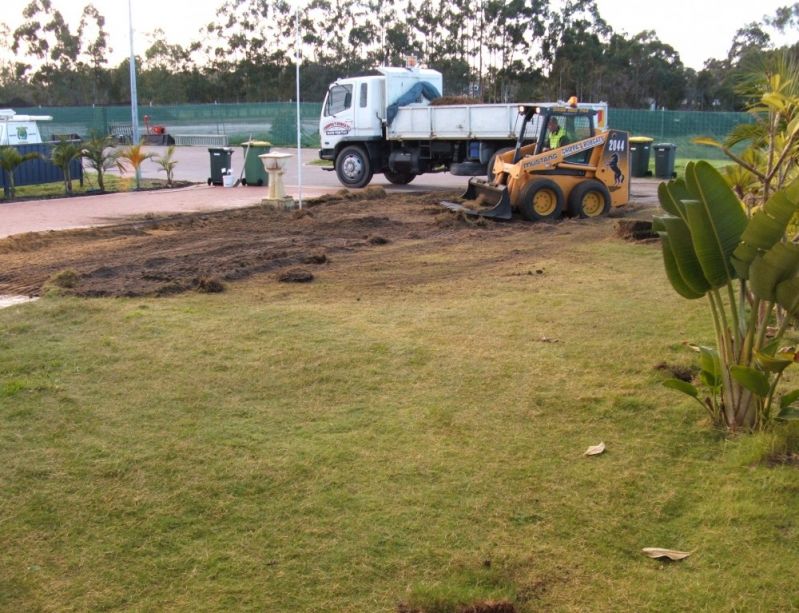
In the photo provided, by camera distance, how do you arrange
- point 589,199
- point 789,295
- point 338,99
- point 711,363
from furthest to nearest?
point 338,99, point 589,199, point 711,363, point 789,295

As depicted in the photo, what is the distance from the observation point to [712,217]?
452cm

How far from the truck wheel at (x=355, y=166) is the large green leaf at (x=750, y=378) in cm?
1839

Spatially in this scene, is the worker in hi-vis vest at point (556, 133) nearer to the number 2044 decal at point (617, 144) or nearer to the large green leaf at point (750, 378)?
the number 2044 decal at point (617, 144)

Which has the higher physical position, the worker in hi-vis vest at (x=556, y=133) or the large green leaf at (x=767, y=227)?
the worker in hi-vis vest at (x=556, y=133)

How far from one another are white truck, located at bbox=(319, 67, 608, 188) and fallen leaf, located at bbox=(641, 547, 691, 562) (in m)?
17.4

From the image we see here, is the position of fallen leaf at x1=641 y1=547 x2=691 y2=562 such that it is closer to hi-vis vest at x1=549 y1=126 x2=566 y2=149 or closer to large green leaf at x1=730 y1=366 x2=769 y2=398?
large green leaf at x1=730 y1=366 x2=769 y2=398

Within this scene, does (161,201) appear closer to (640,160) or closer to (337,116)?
(337,116)

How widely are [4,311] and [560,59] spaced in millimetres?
56172

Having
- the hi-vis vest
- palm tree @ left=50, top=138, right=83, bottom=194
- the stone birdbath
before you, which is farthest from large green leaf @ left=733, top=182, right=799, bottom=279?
palm tree @ left=50, top=138, right=83, bottom=194

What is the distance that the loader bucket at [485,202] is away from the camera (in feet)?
47.5

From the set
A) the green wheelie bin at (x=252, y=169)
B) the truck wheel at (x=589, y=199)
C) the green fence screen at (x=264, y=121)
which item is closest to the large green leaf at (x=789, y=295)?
the truck wheel at (x=589, y=199)

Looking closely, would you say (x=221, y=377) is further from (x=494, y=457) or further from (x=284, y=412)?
(x=494, y=457)

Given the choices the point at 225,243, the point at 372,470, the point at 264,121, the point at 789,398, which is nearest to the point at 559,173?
the point at 225,243

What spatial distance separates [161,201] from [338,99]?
252 inches
